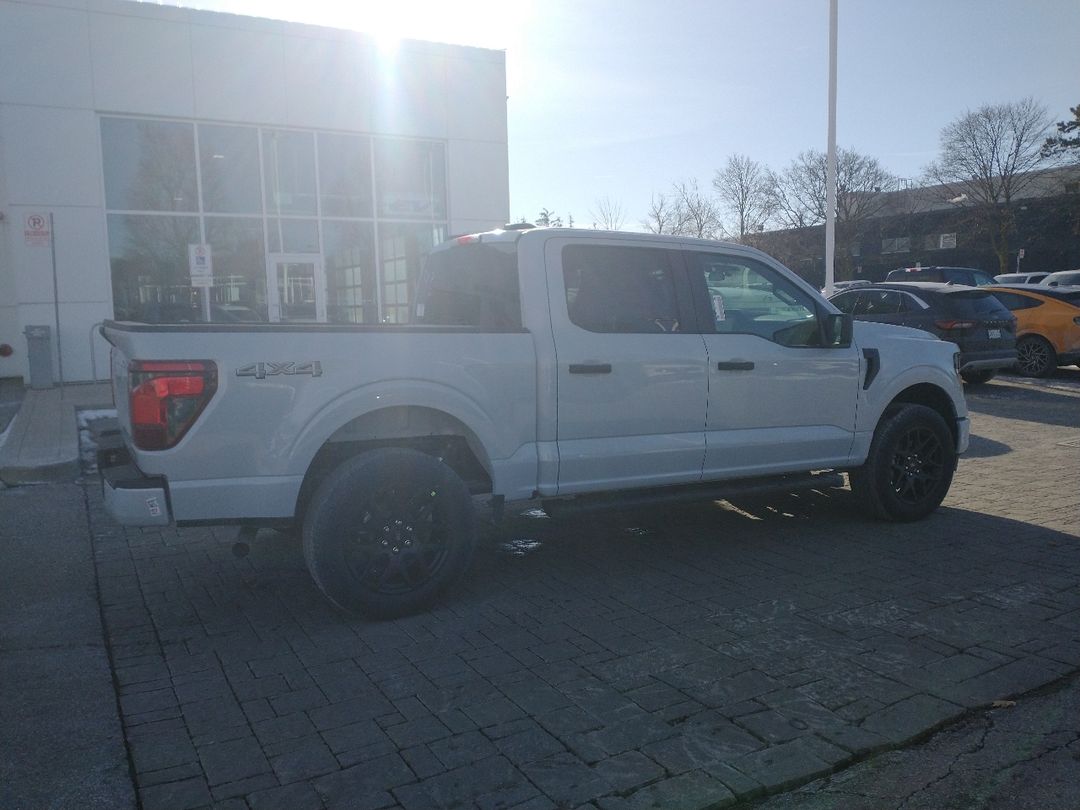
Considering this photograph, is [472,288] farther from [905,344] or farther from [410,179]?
[410,179]

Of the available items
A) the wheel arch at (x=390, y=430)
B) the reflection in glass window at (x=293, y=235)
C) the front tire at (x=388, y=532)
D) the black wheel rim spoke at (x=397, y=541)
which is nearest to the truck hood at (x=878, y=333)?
the wheel arch at (x=390, y=430)

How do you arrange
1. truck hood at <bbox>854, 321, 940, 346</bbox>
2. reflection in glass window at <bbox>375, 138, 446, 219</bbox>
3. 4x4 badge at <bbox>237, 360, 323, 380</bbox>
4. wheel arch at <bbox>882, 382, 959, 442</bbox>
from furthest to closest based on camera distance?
reflection in glass window at <bbox>375, 138, 446, 219</bbox> → wheel arch at <bbox>882, 382, 959, 442</bbox> → truck hood at <bbox>854, 321, 940, 346</bbox> → 4x4 badge at <bbox>237, 360, 323, 380</bbox>

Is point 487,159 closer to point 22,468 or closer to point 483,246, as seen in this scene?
point 22,468

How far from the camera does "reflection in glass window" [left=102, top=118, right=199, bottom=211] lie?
1582 cm

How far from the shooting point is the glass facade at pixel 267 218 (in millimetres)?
16047

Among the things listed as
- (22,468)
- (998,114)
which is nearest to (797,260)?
(998,114)

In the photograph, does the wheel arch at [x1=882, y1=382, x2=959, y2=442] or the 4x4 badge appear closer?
the 4x4 badge

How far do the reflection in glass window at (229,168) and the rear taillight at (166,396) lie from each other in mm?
13398

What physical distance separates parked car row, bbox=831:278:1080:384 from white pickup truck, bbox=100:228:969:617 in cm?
700

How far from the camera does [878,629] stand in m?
4.57

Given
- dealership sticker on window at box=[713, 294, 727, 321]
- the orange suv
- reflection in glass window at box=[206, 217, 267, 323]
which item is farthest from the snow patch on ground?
Answer: the orange suv

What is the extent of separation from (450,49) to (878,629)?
16242mm

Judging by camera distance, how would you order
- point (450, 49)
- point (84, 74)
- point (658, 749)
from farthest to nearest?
point (450, 49) < point (84, 74) < point (658, 749)

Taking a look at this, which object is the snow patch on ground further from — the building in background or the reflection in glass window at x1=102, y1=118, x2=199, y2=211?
the building in background
